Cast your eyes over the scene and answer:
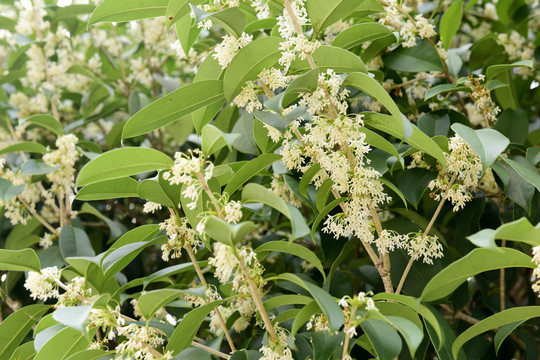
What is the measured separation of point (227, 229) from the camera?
0.74m

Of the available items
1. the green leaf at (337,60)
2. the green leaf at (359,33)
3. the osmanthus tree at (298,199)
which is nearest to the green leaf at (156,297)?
the osmanthus tree at (298,199)

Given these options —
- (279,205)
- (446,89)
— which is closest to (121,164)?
(279,205)

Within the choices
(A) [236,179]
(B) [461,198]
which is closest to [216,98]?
(A) [236,179]

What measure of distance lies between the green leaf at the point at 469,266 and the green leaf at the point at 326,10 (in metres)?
0.46

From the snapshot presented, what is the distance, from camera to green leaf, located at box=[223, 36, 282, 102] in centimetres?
91

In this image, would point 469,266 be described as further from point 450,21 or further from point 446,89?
point 450,21

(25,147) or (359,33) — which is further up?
(359,33)

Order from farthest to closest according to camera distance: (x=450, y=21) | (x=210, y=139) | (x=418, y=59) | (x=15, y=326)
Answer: (x=450, y=21) < (x=418, y=59) < (x=15, y=326) < (x=210, y=139)

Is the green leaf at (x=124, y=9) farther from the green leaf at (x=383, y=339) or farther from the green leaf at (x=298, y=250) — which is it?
the green leaf at (x=383, y=339)

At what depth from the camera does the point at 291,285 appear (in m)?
1.28

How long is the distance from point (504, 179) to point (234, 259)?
0.58m

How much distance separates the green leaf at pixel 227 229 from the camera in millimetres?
727

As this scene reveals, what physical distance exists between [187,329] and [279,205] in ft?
1.00

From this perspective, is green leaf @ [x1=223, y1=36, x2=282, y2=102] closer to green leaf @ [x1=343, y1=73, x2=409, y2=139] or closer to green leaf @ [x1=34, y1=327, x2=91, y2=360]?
green leaf @ [x1=343, y1=73, x2=409, y2=139]
